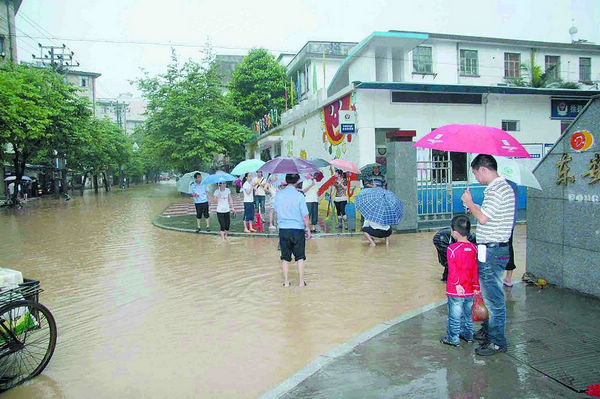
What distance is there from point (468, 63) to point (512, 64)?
10.6 ft

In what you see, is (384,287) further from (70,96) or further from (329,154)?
(70,96)

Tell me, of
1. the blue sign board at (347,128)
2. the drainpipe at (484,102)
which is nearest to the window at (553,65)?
the drainpipe at (484,102)


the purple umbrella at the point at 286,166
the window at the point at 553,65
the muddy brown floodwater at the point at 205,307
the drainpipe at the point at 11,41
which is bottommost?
the muddy brown floodwater at the point at 205,307

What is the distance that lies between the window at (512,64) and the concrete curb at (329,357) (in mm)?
28702

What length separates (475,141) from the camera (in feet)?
15.9

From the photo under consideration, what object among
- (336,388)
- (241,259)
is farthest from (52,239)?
(336,388)

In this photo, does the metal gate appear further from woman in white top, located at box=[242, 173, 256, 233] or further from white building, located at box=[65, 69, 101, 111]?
white building, located at box=[65, 69, 101, 111]

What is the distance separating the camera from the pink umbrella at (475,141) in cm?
472

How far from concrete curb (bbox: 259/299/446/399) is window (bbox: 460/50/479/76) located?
26.9m

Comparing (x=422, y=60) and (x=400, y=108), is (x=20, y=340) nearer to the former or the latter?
(x=400, y=108)

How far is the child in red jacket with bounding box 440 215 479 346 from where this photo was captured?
451 cm

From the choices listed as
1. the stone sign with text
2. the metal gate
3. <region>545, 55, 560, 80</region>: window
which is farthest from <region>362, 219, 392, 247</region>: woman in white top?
<region>545, 55, 560, 80</region>: window

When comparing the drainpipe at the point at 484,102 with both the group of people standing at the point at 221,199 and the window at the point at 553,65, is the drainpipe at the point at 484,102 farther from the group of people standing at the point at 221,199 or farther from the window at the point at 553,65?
the window at the point at 553,65

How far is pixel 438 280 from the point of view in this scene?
757 cm
